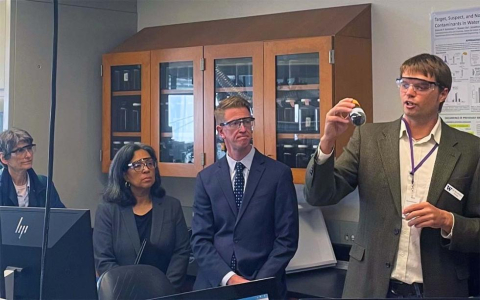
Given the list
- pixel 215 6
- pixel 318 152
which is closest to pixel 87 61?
pixel 215 6

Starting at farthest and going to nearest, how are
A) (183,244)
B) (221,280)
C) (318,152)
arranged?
1. (183,244)
2. (221,280)
3. (318,152)

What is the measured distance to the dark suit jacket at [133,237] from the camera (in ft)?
9.00

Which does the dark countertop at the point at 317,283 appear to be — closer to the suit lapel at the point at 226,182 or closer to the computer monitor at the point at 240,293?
the suit lapel at the point at 226,182

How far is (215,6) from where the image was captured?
389cm

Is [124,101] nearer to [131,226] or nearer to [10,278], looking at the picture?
[131,226]

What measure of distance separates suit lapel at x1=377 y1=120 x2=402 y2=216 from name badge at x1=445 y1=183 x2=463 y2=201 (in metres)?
0.15

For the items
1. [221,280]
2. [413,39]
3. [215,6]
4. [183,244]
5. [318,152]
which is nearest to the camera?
[318,152]

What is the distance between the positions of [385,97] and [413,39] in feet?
1.05

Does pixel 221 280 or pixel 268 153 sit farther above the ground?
pixel 268 153

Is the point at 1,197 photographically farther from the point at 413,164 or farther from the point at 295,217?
the point at 413,164

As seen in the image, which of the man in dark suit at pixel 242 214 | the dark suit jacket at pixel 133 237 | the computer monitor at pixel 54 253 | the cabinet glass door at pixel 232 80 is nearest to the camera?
the computer monitor at pixel 54 253

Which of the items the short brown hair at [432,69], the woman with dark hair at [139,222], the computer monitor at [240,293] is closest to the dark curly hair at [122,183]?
the woman with dark hair at [139,222]

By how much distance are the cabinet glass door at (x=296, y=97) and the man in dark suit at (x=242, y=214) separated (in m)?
0.66

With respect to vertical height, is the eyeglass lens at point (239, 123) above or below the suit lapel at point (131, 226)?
above
